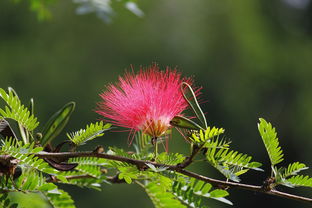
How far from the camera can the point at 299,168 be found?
4.38 feet

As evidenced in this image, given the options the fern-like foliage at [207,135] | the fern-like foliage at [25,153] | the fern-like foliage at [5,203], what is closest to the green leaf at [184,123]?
the fern-like foliage at [207,135]

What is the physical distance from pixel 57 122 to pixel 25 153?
0.12 meters

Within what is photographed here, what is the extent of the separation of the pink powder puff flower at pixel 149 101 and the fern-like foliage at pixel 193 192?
0.51 feet

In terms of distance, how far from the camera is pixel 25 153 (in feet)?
4.05

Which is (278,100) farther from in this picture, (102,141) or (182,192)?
(182,192)

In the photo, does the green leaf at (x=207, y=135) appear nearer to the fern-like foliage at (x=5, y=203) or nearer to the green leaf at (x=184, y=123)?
the green leaf at (x=184, y=123)

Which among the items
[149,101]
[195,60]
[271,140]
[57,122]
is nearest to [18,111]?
[57,122]

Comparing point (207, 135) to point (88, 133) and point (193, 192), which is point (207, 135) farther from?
point (88, 133)

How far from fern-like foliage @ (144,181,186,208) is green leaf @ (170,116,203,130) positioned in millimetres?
160

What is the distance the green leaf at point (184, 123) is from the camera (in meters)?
1.28

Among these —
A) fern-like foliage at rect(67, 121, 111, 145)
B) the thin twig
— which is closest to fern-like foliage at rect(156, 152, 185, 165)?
the thin twig

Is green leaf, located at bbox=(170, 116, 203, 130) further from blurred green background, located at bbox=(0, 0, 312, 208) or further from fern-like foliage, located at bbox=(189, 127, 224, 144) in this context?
blurred green background, located at bbox=(0, 0, 312, 208)

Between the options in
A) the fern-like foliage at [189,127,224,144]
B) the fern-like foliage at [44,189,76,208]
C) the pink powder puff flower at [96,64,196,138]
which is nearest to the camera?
the fern-like foliage at [189,127,224,144]

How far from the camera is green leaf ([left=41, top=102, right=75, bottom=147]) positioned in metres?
1.32
